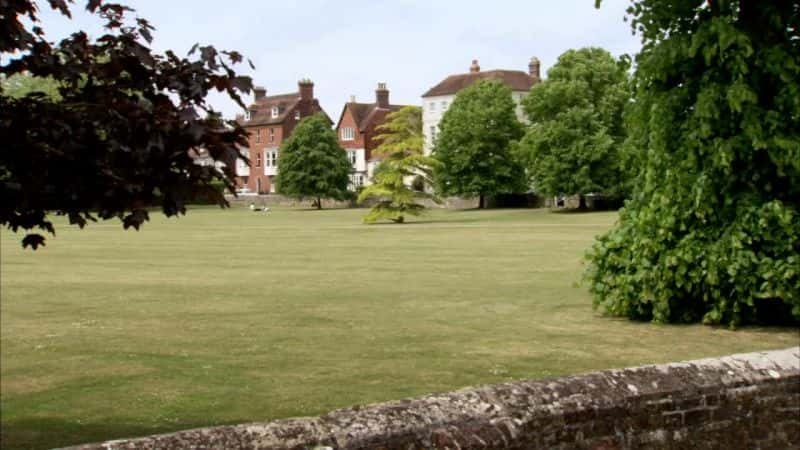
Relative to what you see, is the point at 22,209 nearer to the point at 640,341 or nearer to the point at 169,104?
the point at 169,104

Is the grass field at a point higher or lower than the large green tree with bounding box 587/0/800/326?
lower

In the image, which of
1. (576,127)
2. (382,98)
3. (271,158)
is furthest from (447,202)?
(271,158)

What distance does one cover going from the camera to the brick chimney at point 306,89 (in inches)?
4988

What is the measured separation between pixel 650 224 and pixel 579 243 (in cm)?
2153

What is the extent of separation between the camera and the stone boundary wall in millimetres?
4293

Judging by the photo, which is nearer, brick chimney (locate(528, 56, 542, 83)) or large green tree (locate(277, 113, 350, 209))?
large green tree (locate(277, 113, 350, 209))

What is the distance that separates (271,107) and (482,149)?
52290 millimetres

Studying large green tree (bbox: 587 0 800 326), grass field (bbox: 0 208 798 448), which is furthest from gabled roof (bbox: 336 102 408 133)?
large green tree (bbox: 587 0 800 326)

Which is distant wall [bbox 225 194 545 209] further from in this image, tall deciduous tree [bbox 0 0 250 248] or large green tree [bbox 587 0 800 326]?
tall deciduous tree [bbox 0 0 250 248]

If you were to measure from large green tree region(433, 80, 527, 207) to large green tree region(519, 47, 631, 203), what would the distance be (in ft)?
26.1

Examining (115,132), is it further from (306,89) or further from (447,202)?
(306,89)

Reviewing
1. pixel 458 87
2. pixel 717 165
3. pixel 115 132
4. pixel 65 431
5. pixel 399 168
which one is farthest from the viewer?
pixel 458 87

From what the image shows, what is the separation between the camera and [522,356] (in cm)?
1278

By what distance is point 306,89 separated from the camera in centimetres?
12719
